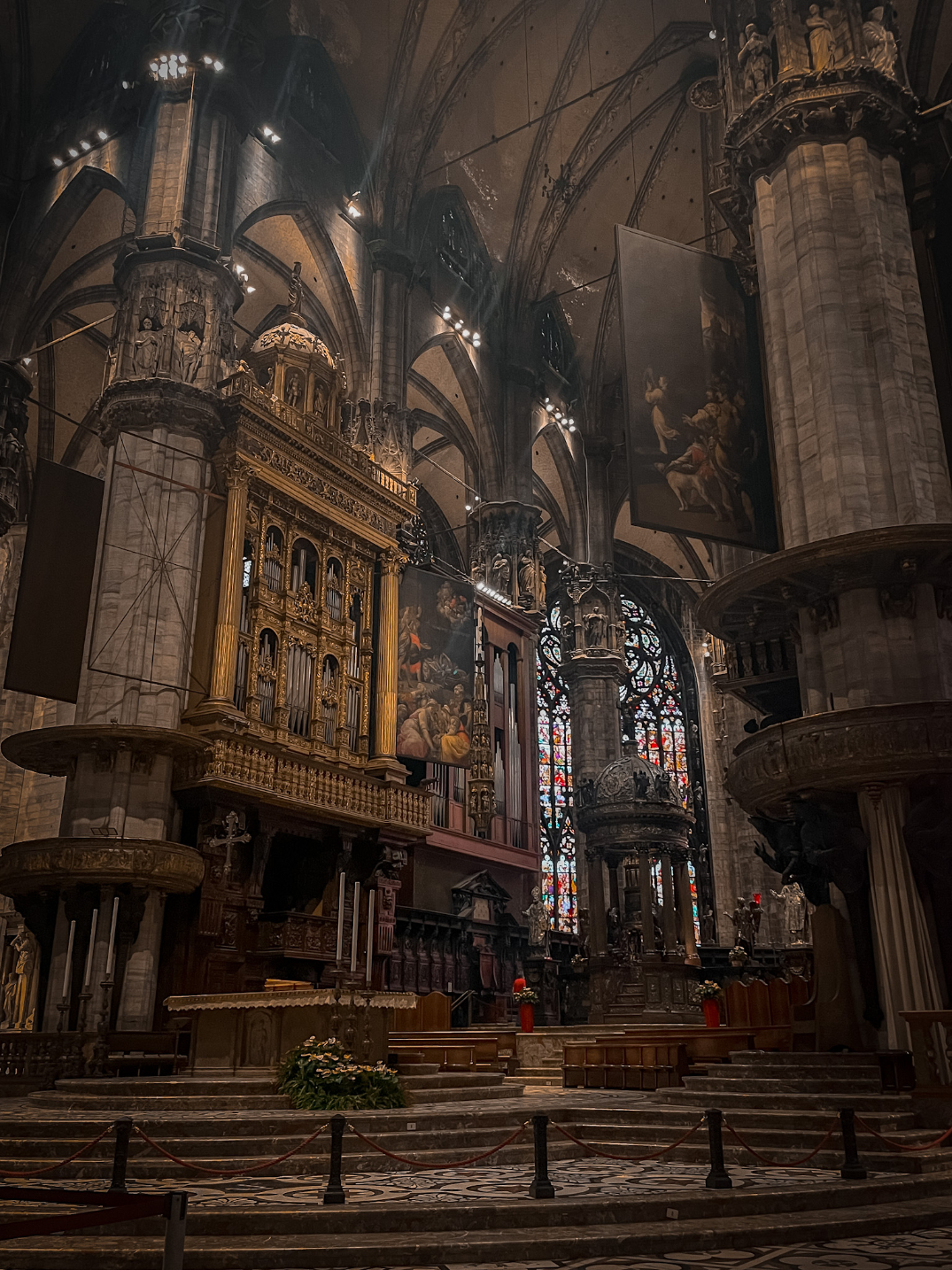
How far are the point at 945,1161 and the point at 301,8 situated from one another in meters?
26.8

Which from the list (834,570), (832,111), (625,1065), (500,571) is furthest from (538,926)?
(832,111)

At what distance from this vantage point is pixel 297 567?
19469mm

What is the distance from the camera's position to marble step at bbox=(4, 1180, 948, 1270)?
5.30 meters

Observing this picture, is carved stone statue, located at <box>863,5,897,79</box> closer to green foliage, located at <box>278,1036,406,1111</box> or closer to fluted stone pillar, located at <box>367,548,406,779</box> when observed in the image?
fluted stone pillar, located at <box>367,548,406,779</box>

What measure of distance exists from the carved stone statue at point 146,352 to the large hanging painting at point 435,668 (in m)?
6.38

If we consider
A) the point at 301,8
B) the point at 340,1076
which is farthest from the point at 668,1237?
the point at 301,8

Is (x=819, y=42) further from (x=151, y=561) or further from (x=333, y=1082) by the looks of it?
(x=333, y=1082)

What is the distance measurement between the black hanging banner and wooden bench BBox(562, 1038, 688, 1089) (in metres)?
8.91

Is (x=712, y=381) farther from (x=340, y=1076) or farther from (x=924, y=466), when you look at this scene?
(x=340, y=1076)

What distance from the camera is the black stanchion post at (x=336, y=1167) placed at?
6191 millimetres

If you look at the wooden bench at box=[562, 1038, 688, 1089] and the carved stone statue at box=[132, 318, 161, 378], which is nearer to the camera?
the wooden bench at box=[562, 1038, 688, 1089]

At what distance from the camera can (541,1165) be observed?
6504 mm

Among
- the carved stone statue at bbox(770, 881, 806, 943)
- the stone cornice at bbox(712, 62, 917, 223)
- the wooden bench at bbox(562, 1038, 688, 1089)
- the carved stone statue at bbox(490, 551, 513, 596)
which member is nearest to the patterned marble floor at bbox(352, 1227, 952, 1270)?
the wooden bench at bbox(562, 1038, 688, 1089)

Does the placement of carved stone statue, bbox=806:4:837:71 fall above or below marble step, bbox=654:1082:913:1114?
above
